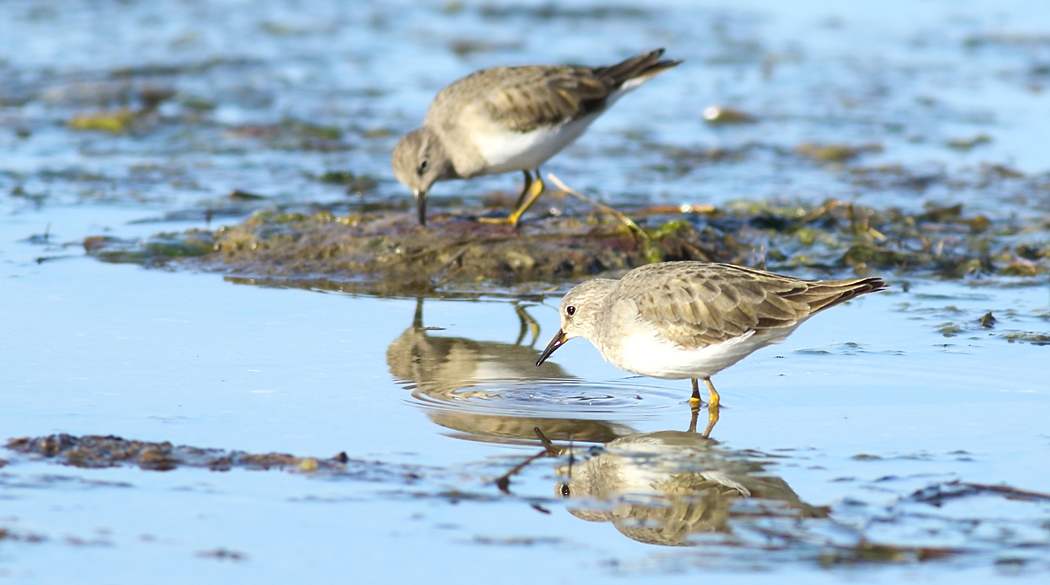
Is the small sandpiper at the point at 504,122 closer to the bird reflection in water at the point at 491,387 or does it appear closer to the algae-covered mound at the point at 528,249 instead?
the algae-covered mound at the point at 528,249

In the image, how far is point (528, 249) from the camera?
28.2 ft

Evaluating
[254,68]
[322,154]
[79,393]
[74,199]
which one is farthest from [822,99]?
[79,393]

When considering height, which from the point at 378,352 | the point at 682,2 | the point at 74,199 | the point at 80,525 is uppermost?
the point at 682,2

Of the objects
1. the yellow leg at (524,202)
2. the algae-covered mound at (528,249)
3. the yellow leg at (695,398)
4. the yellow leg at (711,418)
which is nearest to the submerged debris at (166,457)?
the yellow leg at (711,418)

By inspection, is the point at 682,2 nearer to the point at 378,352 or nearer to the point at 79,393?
the point at 378,352

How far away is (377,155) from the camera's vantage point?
1223cm

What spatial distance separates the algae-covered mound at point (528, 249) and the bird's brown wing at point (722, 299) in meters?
2.12

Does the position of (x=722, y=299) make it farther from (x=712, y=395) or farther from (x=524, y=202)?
(x=524, y=202)

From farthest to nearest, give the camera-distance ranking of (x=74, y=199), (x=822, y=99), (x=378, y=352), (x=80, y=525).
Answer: (x=822, y=99)
(x=74, y=199)
(x=378, y=352)
(x=80, y=525)

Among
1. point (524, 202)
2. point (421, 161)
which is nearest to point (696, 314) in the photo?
point (421, 161)

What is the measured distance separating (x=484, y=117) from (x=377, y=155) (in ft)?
9.55

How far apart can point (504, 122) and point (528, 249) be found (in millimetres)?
1313

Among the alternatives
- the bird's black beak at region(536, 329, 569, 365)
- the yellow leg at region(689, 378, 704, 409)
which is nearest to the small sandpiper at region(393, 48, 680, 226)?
the bird's black beak at region(536, 329, 569, 365)

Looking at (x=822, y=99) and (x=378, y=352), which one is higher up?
(x=822, y=99)
